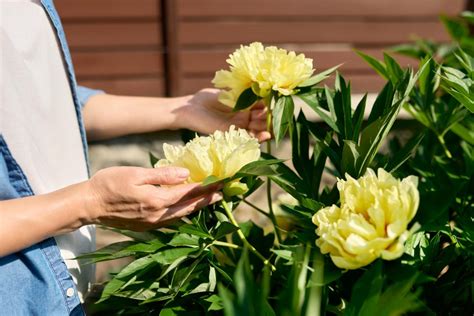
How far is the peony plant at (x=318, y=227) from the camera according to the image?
2.04ft

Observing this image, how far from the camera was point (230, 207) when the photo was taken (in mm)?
845

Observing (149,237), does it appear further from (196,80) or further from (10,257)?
(196,80)

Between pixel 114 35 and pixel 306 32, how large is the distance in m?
1.04

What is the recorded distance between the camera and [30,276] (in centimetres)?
86

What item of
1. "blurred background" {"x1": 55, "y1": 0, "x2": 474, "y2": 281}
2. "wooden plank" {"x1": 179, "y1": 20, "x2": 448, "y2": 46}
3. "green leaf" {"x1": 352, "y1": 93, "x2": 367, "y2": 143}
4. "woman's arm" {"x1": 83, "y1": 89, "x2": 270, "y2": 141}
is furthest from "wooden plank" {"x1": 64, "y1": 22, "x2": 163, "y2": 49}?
"green leaf" {"x1": 352, "y1": 93, "x2": 367, "y2": 143}

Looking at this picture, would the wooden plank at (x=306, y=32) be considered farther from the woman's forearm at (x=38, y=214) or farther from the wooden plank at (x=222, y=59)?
the woman's forearm at (x=38, y=214)

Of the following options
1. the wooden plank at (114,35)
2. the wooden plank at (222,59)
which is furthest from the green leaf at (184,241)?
the wooden plank at (114,35)

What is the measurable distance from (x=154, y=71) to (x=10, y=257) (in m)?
2.47

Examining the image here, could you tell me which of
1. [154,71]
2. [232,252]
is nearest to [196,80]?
[154,71]

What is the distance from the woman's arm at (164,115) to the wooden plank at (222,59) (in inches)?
78.4

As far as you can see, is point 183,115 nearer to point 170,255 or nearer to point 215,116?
point 215,116

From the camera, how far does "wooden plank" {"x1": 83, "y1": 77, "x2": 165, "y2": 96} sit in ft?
10.6

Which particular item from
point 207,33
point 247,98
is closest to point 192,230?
point 247,98

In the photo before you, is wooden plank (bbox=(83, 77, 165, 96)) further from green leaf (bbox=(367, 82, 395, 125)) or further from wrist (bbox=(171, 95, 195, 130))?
green leaf (bbox=(367, 82, 395, 125))
